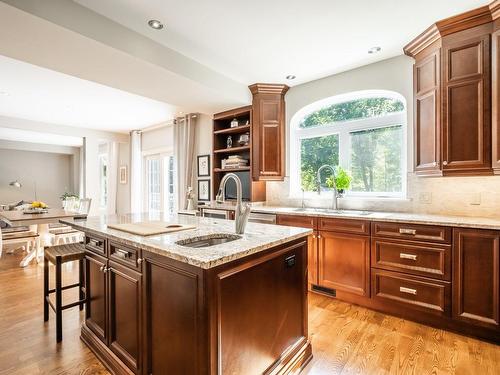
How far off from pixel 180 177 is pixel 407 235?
404 centimetres

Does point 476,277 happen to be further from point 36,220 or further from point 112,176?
point 112,176

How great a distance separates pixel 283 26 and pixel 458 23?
1.51m

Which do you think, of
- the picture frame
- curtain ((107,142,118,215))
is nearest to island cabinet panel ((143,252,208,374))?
the picture frame

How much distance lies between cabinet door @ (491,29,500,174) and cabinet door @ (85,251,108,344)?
312cm

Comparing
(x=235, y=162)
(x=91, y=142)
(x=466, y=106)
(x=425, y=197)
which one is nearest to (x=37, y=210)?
(x=91, y=142)

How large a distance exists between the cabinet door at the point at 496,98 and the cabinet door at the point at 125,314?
→ 2.83 meters

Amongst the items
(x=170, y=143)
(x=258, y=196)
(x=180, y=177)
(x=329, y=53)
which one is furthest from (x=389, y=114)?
(x=170, y=143)

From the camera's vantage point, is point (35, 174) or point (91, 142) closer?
point (91, 142)

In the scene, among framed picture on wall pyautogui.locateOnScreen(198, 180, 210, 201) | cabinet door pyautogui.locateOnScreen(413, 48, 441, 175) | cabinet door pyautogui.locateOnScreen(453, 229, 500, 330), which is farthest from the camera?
framed picture on wall pyautogui.locateOnScreen(198, 180, 210, 201)

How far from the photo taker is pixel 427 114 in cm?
257

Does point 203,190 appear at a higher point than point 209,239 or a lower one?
higher

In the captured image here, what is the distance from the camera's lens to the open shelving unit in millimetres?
4009

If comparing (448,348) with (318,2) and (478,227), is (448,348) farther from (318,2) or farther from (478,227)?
(318,2)

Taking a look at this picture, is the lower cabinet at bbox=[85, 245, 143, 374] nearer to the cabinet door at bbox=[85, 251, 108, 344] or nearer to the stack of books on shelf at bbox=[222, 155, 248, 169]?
the cabinet door at bbox=[85, 251, 108, 344]
